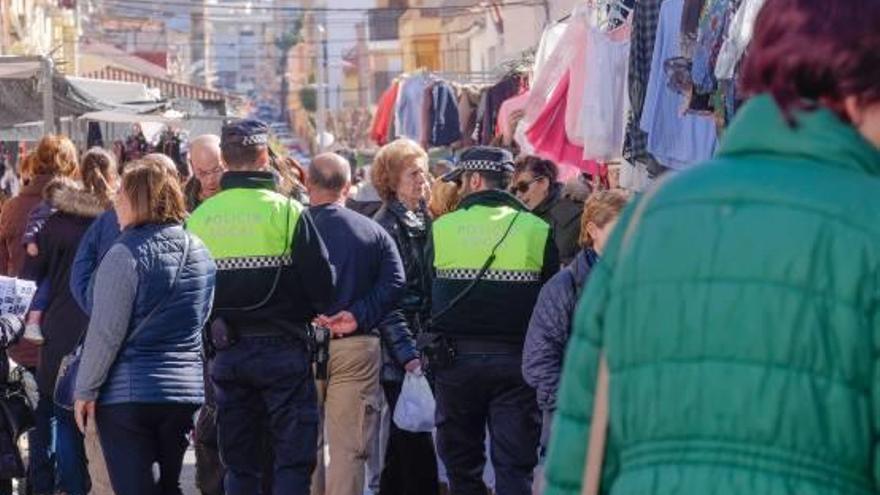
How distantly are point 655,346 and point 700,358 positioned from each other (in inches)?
3.6

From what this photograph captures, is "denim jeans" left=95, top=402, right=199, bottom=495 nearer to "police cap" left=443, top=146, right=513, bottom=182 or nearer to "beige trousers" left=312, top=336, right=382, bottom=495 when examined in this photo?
"beige trousers" left=312, top=336, right=382, bottom=495

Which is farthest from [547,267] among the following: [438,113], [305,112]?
[305,112]

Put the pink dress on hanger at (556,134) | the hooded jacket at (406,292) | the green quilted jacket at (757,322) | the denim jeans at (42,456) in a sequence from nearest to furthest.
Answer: the green quilted jacket at (757,322)
the hooded jacket at (406,292)
the denim jeans at (42,456)
the pink dress on hanger at (556,134)

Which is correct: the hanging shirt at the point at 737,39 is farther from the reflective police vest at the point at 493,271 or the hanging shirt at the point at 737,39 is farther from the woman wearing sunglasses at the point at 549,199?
the woman wearing sunglasses at the point at 549,199

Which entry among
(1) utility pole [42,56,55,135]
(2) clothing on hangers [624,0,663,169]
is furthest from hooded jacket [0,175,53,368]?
(1) utility pole [42,56,55,135]

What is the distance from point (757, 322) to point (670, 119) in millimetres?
5755

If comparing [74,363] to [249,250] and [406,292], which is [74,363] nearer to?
[249,250]

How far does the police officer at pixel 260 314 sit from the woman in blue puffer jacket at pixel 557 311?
1.25 metres

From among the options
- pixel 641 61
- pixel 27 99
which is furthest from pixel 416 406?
pixel 27 99

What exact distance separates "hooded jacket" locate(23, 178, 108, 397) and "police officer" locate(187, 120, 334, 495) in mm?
1764

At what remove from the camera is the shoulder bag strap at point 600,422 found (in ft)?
11.1

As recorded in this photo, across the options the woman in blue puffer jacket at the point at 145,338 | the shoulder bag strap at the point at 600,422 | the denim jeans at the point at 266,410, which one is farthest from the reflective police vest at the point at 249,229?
the shoulder bag strap at the point at 600,422

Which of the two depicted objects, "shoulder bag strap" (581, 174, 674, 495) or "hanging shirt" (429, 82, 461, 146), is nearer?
"shoulder bag strap" (581, 174, 674, 495)

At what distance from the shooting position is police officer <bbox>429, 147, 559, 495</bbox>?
8.90 metres
